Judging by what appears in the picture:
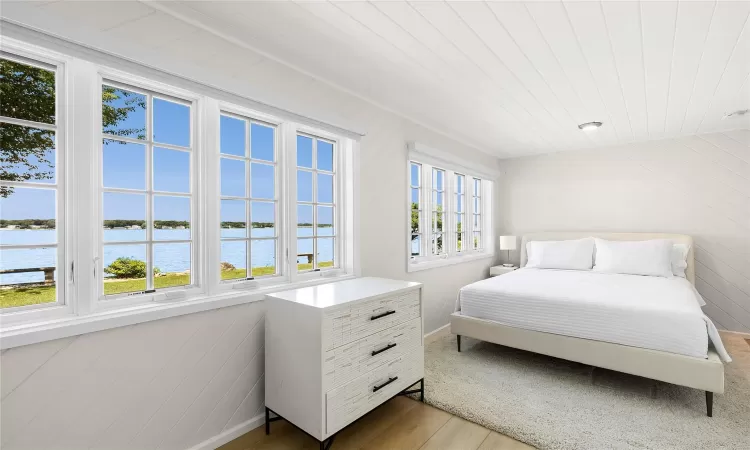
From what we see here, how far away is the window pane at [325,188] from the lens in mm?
2693

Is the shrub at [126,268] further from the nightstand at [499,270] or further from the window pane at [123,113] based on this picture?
the nightstand at [499,270]

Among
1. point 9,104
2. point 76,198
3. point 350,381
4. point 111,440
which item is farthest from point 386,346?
point 9,104

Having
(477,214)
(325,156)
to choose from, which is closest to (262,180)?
(325,156)

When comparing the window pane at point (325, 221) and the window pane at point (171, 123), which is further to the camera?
the window pane at point (325, 221)

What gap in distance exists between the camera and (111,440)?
1.55m

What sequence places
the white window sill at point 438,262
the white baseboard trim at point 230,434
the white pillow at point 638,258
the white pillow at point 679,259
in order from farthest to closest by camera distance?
the white pillow at point 679,259 < the white pillow at point 638,258 < the white window sill at point 438,262 < the white baseboard trim at point 230,434

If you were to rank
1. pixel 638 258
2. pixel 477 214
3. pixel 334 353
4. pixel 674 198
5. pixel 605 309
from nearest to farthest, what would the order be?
pixel 334 353, pixel 605 309, pixel 638 258, pixel 674 198, pixel 477 214

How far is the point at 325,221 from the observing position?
2.74 meters

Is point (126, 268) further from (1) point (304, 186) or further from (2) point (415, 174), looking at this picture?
(2) point (415, 174)

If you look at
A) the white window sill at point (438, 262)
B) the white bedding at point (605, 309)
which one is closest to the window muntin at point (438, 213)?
the white window sill at point (438, 262)

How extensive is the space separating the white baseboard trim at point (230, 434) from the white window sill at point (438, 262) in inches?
71.6

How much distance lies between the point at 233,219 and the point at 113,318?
790 mm

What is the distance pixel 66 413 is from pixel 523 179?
5435 millimetres

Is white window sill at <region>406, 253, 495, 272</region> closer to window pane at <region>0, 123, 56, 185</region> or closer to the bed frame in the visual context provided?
the bed frame
